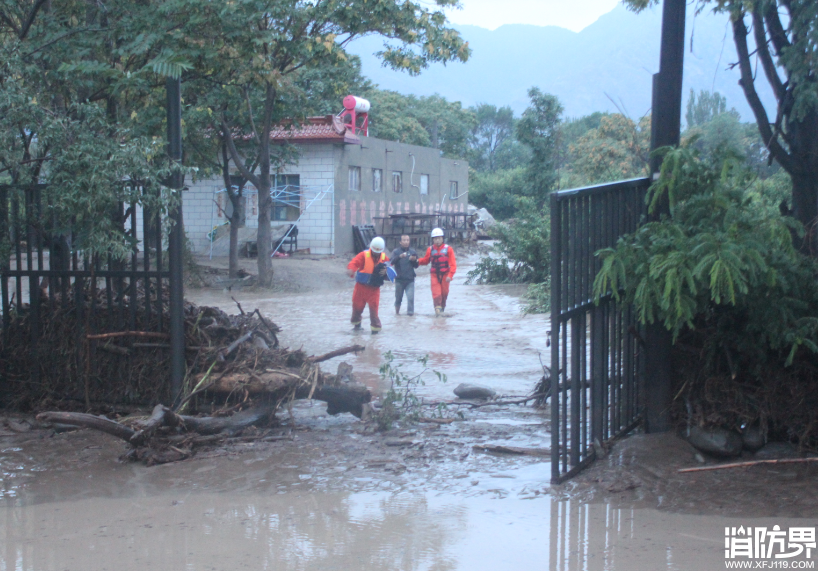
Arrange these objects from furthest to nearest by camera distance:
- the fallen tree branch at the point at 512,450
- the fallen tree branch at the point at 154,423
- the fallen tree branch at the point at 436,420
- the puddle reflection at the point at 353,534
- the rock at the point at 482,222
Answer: the rock at the point at 482,222 → the fallen tree branch at the point at 436,420 → the fallen tree branch at the point at 512,450 → the fallen tree branch at the point at 154,423 → the puddle reflection at the point at 353,534

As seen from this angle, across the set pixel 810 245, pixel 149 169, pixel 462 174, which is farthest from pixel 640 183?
pixel 462 174

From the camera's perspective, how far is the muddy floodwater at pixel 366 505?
3.88 meters

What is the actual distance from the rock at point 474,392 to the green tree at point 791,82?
134 inches

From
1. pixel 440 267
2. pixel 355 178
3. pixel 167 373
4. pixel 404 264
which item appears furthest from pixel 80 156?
pixel 355 178

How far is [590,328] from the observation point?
480 centimetres

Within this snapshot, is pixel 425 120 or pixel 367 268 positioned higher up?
pixel 425 120

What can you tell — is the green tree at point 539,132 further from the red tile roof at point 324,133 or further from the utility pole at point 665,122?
the utility pole at point 665,122

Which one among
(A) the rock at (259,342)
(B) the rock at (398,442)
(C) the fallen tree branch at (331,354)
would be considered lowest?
(B) the rock at (398,442)

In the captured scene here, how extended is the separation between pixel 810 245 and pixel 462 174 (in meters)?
38.8

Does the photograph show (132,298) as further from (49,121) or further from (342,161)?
(342,161)

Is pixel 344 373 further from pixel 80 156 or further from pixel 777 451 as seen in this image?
pixel 777 451

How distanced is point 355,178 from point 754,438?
26.5m

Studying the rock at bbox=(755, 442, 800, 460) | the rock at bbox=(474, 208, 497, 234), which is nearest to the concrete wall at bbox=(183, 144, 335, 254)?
the rock at bbox=(474, 208, 497, 234)

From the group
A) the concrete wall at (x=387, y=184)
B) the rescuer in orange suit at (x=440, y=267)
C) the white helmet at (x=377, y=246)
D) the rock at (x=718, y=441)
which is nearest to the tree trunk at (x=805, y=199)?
the rock at (x=718, y=441)
